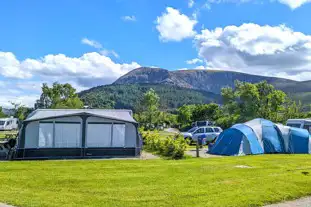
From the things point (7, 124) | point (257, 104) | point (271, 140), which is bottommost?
point (271, 140)

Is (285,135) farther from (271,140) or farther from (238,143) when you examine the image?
(238,143)

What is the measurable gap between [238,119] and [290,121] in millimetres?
13802

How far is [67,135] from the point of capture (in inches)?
744

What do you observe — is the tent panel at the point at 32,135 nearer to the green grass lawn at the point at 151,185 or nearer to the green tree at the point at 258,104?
the green grass lawn at the point at 151,185

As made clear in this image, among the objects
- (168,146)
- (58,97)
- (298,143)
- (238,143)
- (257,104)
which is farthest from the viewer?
(58,97)

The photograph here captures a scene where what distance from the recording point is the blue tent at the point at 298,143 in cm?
2214

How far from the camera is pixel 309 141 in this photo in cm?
2234

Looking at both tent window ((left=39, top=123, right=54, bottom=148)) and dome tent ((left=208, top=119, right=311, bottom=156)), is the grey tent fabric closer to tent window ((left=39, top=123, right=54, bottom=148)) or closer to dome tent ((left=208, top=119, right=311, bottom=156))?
tent window ((left=39, top=123, right=54, bottom=148))

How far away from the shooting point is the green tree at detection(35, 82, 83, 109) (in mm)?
44750

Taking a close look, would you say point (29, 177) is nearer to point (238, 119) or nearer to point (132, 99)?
point (238, 119)

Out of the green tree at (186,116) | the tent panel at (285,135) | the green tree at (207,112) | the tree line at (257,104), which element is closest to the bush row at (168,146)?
the tent panel at (285,135)

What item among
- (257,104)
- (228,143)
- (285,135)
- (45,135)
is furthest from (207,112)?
(45,135)

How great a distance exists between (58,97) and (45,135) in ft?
90.2

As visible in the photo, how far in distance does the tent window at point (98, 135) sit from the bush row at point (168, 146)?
10.4 feet
